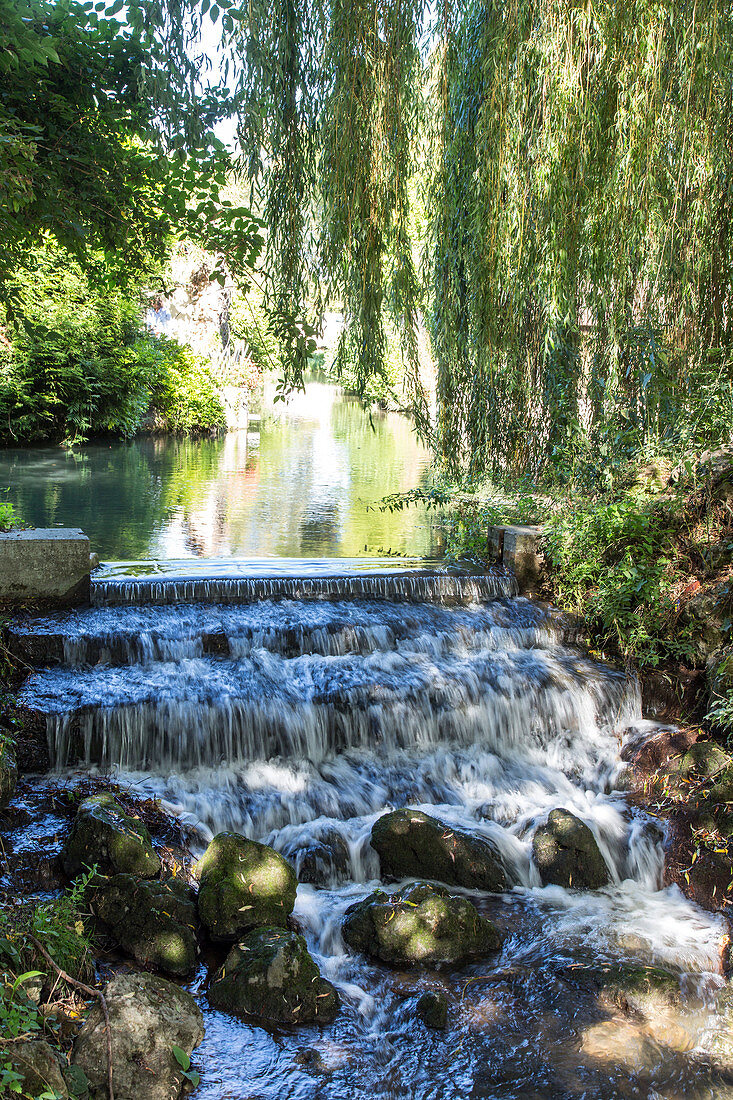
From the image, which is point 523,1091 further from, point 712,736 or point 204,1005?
point 712,736

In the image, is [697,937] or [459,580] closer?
[697,937]

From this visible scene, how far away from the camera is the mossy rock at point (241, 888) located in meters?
3.55

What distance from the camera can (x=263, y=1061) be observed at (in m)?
2.97

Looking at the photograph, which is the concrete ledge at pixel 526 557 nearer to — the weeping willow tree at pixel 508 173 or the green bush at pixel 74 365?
the weeping willow tree at pixel 508 173

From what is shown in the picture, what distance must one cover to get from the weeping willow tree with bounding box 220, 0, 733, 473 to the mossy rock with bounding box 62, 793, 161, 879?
104 inches

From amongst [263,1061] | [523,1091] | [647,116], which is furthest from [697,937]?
[647,116]

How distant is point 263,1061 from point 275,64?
4.49 m

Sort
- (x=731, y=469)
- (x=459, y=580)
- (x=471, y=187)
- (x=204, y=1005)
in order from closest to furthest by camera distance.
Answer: (x=204, y=1005) → (x=471, y=187) → (x=731, y=469) → (x=459, y=580)

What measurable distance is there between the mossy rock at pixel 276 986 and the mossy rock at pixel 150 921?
21 cm

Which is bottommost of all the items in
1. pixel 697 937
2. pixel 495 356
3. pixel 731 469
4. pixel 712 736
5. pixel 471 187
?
pixel 697 937

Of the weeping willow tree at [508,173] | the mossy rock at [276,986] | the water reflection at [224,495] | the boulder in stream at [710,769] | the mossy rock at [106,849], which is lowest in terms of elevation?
the mossy rock at [276,986]

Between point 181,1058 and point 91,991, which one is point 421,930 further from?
point 91,991

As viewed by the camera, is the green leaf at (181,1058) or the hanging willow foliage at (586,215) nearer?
the green leaf at (181,1058)

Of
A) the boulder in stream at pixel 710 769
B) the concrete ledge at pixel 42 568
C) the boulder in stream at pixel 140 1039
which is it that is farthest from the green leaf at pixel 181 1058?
the concrete ledge at pixel 42 568
